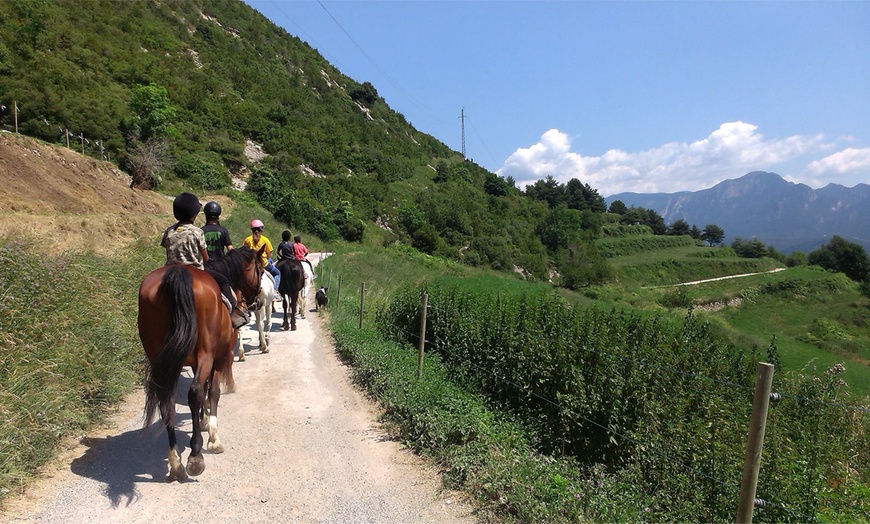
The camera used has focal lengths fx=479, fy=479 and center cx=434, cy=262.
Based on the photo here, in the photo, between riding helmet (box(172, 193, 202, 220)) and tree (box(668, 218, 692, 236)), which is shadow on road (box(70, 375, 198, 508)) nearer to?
riding helmet (box(172, 193, 202, 220))

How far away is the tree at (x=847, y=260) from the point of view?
75375 mm

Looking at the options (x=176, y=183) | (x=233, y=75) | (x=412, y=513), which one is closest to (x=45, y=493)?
(x=412, y=513)

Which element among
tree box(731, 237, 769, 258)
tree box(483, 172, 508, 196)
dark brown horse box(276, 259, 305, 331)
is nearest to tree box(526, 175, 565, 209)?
tree box(483, 172, 508, 196)

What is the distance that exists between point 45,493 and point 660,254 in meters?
95.8

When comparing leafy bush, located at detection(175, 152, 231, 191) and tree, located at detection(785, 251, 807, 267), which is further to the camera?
tree, located at detection(785, 251, 807, 267)

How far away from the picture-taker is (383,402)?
673 centimetres

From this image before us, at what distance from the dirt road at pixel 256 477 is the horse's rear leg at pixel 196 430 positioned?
0.14 meters

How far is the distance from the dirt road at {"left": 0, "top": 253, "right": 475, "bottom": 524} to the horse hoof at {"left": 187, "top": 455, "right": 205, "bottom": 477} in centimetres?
10

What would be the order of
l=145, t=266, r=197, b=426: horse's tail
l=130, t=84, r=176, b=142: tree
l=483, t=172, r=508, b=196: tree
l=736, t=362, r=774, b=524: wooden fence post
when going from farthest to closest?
l=483, t=172, r=508, b=196: tree < l=130, t=84, r=176, b=142: tree < l=145, t=266, r=197, b=426: horse's tail < l=736, t=362, r=774, b=524: wooden fence post

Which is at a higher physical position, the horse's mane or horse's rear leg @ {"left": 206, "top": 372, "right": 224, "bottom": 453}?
the horse's mane

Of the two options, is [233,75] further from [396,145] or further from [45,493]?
[45,493]

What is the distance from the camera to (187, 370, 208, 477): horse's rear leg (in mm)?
4371

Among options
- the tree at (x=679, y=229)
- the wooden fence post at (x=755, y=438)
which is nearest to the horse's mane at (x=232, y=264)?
the wooden fence post at (x=755, y=438)

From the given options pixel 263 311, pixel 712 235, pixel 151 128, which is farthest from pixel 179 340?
pixel 712 235
